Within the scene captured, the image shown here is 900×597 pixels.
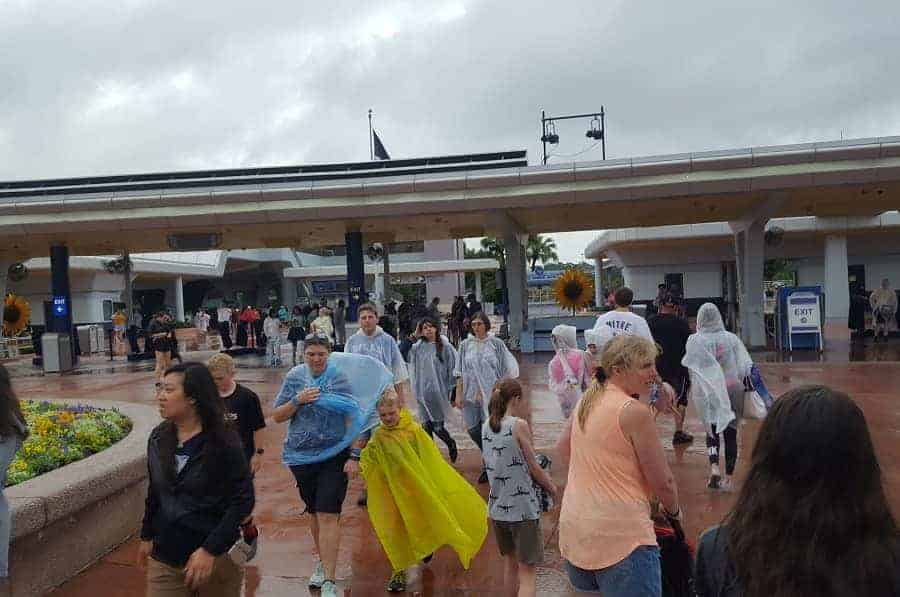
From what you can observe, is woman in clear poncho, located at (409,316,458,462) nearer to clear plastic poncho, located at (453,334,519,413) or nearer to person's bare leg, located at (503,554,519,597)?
clear plastic poncho, located at (453,334,519,413)

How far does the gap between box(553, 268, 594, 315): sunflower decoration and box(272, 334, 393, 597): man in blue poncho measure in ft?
42.6

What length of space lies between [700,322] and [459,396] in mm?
2201

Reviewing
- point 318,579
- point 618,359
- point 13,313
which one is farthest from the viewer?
point 13,313

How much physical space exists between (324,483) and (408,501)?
1.81ft

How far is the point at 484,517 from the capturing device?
4730 mm

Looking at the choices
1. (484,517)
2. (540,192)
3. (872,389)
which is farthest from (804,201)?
(484,517)

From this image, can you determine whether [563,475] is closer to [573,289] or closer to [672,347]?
[672,347]

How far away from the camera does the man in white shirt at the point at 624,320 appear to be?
669 cm

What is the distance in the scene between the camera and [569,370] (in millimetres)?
6789

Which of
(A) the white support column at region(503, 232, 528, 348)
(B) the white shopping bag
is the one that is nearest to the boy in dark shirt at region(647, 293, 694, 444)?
(B) the white shopping bag

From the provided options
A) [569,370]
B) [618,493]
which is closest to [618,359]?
[618,493]

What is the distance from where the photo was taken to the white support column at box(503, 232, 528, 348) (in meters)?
18.9

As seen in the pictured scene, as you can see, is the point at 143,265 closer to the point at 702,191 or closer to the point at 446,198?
the point at 446,198

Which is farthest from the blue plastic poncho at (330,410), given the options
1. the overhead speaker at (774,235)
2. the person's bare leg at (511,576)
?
the overhead speaker at (774,235)
